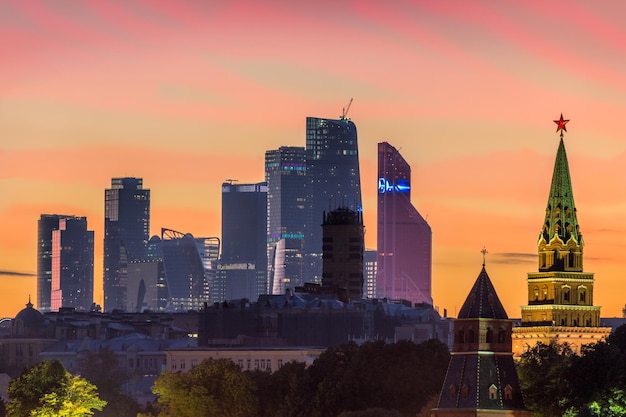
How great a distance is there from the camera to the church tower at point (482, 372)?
637 ft

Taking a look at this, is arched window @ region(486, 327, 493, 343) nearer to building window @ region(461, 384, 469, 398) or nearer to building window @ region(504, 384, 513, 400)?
building window @ region(504, 384, 513, 400)

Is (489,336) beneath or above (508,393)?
above

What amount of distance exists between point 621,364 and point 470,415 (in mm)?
11812

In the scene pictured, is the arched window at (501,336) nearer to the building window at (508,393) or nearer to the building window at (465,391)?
the building window at (508,393)

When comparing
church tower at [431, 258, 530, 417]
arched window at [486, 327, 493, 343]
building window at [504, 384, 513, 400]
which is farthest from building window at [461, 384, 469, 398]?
arched window at [486, 327, 493, 343]

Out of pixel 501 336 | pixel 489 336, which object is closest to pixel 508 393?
pixel 489 336

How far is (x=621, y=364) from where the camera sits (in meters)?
198

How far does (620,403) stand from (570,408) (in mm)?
7891

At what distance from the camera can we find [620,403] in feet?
629

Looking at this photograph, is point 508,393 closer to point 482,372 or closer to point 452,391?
point 482,372

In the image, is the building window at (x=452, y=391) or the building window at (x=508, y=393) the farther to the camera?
the building window at (x=452, y=391)

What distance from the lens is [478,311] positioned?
19888cm

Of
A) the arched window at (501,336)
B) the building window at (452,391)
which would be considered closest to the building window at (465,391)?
the building window at (452,391)

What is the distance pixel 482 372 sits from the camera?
195125mm
